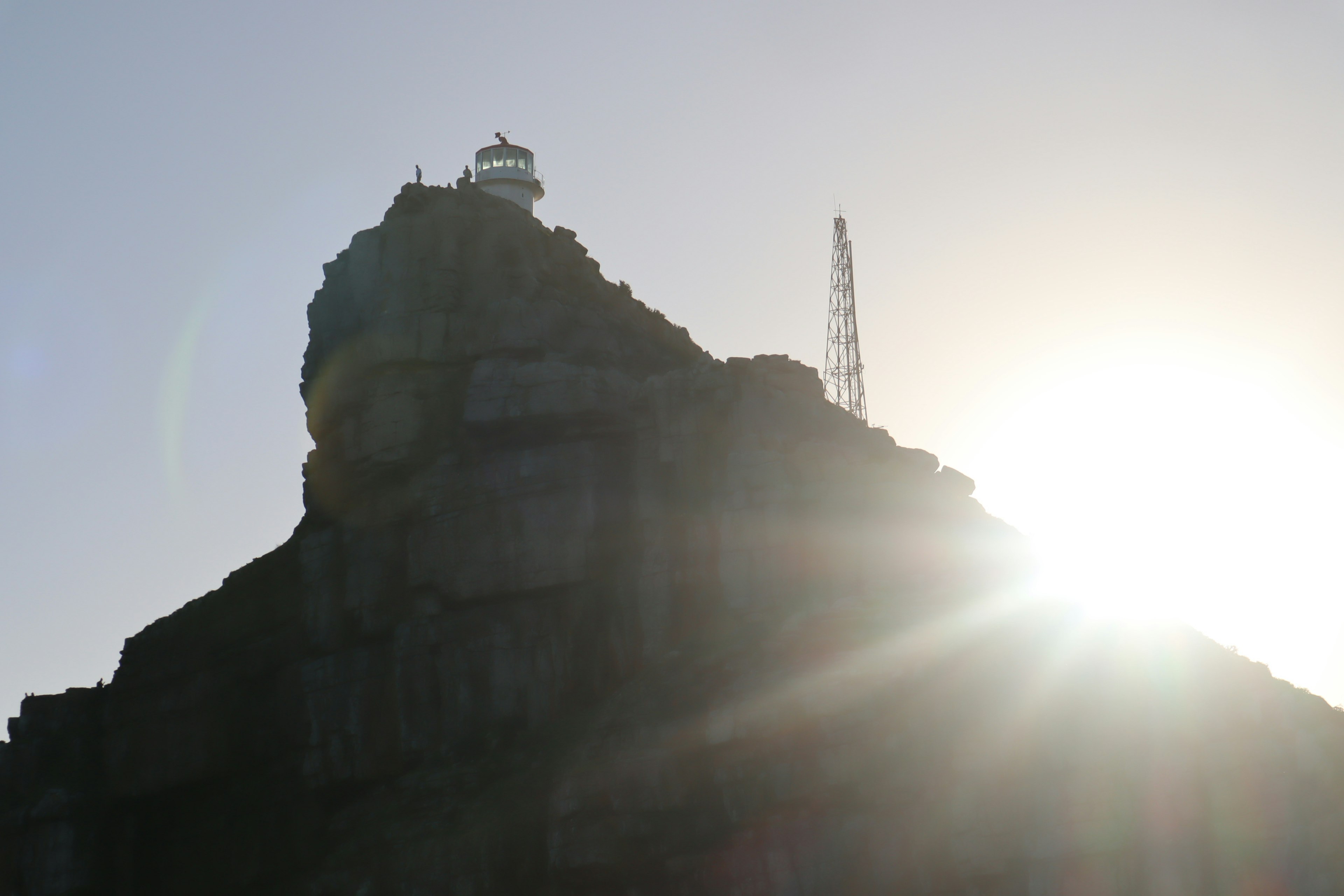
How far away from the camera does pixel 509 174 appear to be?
12575 cm

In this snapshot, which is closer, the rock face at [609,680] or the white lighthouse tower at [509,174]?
the rock face at [609,680]

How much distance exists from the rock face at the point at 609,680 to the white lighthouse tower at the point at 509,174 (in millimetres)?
25326

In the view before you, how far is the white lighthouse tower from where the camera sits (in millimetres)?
125562

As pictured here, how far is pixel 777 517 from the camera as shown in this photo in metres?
84.2

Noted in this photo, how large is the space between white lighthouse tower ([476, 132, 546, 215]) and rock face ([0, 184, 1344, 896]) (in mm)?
25326

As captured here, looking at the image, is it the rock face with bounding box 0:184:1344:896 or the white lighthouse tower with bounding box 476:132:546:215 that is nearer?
the rock face with bounding box 0:184:1344:896

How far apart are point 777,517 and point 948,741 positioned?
15771 millimetres

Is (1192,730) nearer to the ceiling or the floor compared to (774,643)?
nearer to the floor

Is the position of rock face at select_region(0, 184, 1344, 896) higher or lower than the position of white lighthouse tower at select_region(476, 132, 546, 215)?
lower

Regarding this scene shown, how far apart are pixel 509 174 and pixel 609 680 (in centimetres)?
5028

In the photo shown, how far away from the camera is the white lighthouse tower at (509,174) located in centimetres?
12556

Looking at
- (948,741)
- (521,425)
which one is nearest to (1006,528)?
(948,741)

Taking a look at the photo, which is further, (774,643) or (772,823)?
(774,643)

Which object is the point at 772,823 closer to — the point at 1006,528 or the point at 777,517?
the point at 777,517
